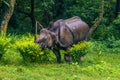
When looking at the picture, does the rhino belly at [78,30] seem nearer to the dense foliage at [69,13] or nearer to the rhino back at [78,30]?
the rhino back at [78,30]

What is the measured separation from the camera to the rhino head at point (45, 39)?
12.4m

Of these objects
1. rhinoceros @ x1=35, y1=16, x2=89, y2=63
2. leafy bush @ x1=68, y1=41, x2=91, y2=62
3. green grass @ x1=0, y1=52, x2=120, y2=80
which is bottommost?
green grass @ x1=0, y1=52, x2=120, y2=80

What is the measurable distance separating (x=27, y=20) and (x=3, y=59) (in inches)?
543

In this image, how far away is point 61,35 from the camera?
13.1m

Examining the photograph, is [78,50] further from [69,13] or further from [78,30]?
[69,13]

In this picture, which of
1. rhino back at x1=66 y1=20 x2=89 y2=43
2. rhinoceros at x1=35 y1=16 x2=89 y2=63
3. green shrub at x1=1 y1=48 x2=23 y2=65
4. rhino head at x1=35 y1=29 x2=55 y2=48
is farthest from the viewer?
rhino back at x1=66 y1=20 x2=89 y2=43

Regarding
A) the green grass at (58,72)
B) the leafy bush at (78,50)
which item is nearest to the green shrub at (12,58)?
the green grass at (58,72)

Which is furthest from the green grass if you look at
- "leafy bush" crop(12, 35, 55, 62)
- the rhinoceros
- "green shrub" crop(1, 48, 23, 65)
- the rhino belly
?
the rhino belly

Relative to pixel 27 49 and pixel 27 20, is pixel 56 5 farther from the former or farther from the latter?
pixel 27 49

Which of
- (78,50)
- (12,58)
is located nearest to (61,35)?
(78,50)

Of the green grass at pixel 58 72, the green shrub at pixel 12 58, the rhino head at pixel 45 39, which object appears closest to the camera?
the green grass at pixel 58 72

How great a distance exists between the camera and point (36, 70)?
1192cm

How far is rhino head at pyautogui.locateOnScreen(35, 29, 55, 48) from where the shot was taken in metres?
12.4

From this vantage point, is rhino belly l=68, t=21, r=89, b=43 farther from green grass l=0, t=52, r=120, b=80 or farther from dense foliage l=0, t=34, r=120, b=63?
green grass l=0, t=52, r=120, b=80
